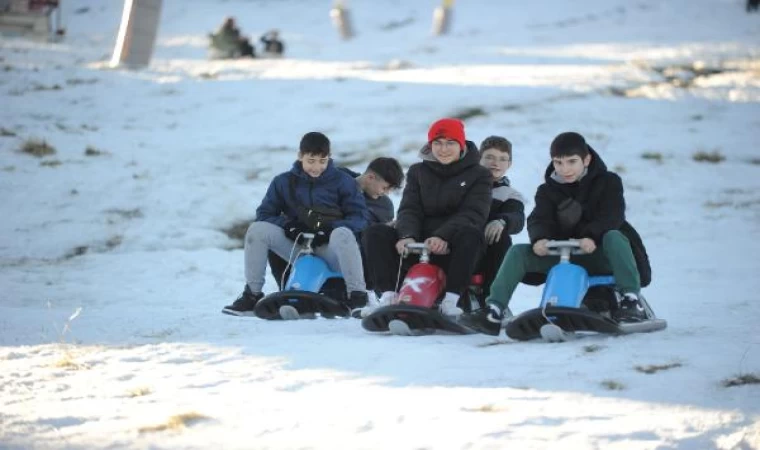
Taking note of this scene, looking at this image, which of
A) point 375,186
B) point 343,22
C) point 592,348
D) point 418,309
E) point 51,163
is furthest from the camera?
point 343,22

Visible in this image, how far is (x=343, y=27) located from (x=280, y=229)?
24904 millimetres

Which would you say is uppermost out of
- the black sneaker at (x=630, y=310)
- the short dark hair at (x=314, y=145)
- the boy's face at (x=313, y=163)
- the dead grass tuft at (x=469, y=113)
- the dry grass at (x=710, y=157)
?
the dead grass tuft at (x=469, y=113)

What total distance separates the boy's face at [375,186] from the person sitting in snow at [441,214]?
1255 mm

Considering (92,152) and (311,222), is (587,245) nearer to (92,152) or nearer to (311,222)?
(311,222)

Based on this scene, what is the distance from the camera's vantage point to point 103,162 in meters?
15.3

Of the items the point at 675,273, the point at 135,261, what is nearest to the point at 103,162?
the point at 135,261

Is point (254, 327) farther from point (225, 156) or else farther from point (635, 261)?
point (225, 156)

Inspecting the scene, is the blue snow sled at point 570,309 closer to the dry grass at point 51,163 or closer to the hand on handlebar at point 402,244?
the hand on handlebar at point 402,244

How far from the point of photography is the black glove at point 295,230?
8.27m

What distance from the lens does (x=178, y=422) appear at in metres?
4.64

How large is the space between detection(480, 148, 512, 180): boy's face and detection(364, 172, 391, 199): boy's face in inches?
42.8

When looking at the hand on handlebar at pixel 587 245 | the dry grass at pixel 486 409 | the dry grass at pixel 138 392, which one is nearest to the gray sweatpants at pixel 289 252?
the hand on handlebar at pixel 587 245

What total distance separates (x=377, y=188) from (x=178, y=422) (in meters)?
4.56

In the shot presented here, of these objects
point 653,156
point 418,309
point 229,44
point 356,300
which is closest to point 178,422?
point 418,309
